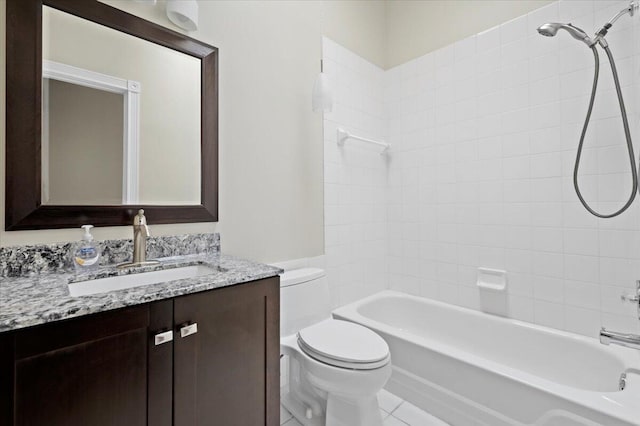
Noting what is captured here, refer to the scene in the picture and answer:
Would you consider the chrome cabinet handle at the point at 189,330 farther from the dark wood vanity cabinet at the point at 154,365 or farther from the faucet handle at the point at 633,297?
the faucet handle at the point at 633,297

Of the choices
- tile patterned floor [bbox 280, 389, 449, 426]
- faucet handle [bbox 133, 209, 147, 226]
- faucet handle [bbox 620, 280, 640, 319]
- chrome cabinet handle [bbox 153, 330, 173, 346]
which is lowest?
tile patterned floor [bbox 280, 389, 449, 426]

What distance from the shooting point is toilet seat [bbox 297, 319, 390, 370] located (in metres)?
1.30

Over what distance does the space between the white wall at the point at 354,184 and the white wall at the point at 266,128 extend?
12 cm

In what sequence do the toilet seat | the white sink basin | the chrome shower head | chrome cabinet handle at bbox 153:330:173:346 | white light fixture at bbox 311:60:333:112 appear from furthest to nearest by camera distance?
white light fixture at bbox 311:60:333:112 → the chrome shower head → the toilet seat → the white sink basin → chrome cabinet handle at bbox 153:330:173:346

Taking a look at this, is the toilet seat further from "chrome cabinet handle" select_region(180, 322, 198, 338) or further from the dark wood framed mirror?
the dark wood framed mirror

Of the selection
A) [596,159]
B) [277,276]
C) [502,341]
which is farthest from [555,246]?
[277,276]

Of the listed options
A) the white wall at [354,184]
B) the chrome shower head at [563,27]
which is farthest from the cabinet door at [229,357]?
the chrome shower head at [563,27]

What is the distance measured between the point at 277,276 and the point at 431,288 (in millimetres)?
1611

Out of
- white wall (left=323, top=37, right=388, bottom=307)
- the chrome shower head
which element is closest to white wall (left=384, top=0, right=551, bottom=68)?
white wall (left=323, top=37, right=388, bottom=307)

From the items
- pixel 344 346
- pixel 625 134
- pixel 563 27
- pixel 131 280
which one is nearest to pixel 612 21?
pixel 563 27

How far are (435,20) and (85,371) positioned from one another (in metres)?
2.80

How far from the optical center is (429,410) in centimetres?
167

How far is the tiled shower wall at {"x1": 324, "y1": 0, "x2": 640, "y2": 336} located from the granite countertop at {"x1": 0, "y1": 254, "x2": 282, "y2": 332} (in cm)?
115

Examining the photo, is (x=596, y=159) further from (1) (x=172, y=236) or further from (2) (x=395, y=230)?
(1) (x=172, y=236)
